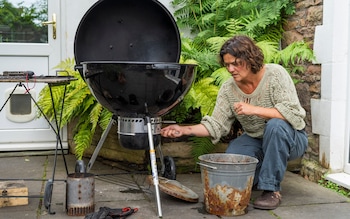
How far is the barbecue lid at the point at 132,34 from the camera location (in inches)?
131

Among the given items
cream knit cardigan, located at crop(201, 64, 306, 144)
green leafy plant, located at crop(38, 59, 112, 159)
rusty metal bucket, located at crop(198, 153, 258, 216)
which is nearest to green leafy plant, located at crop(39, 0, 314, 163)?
green leafy plant, located at crop(38, 59, 112, 159)

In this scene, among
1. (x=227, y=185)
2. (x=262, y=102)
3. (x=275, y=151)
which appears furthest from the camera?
(x=262, y=102)

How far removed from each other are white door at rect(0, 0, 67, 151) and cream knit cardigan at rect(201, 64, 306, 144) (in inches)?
83.5

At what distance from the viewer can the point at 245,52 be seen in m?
2.91

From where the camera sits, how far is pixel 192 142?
3.88 metres

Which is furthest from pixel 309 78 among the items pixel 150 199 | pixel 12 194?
pixel 12 194

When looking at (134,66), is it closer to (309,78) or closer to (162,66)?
(162,66)

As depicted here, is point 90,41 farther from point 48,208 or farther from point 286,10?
point 286,10

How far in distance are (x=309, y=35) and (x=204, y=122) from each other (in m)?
1.39

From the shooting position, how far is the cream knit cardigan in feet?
9.68

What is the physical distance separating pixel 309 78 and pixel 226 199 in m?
1.58

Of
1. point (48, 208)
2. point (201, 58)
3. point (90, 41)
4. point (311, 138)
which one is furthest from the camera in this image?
point (201, 58)

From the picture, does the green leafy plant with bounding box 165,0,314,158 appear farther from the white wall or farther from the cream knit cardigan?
the cream knit cardigan

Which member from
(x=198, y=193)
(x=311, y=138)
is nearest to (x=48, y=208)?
(x=198, y=193)
